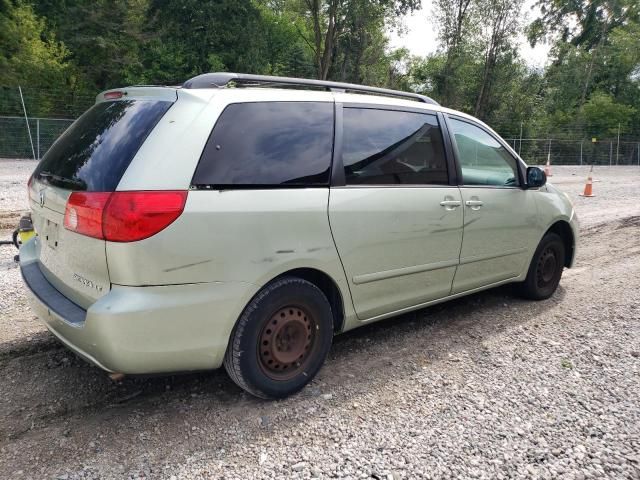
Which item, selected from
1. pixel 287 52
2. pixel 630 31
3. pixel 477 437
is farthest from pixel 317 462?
pixel 630 31

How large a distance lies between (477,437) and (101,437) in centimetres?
202

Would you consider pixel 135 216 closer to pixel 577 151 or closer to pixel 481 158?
pixel 481 158

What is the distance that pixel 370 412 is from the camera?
293 centimetres

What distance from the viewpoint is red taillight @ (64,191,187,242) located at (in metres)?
2.37

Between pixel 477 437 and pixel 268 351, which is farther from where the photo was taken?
pixel 268 351

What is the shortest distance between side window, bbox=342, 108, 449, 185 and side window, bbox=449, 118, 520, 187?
256 mm

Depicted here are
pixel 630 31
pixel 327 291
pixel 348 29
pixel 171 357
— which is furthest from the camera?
pixel 630 31

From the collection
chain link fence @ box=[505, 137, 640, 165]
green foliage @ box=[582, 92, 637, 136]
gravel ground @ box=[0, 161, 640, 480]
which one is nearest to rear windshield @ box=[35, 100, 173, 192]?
gravel ground @ box=[0, 161, 640, 480]

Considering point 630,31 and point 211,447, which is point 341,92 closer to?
point 211,447

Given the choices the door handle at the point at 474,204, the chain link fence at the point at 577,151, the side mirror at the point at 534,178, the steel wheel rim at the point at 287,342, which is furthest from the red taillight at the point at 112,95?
the chain link fence at the point at 577,151

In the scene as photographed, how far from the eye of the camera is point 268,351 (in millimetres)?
2893

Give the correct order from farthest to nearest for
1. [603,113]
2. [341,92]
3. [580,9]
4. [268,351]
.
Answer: [580,9] → [603,113] → [341,92] → [268,351]

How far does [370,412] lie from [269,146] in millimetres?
1677

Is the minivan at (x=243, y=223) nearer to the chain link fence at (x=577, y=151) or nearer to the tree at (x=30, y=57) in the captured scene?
the tree at (x=30, y=57)
